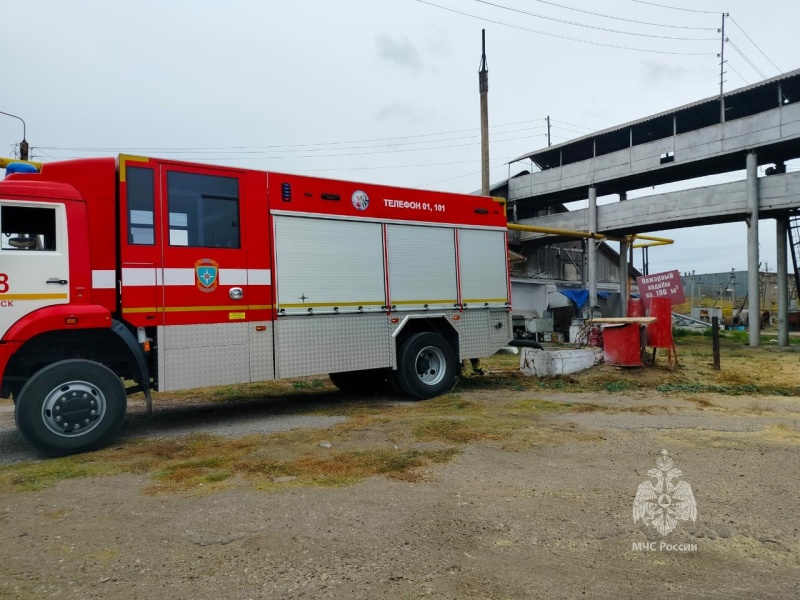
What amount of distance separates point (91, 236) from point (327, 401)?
4448mm

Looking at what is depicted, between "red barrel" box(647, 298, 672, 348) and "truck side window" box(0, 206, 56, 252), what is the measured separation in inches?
429

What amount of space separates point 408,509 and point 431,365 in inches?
204

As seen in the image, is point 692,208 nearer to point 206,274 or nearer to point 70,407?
point 206,274

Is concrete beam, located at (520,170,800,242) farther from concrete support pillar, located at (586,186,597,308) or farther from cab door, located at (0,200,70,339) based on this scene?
cab door, located at (0,200,70,339)

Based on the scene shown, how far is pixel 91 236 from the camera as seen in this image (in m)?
6.09

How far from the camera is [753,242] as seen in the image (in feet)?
62.6

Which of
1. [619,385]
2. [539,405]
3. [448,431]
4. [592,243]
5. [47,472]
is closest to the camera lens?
[47,472]

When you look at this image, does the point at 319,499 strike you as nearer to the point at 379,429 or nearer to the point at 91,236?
the point at 379,429

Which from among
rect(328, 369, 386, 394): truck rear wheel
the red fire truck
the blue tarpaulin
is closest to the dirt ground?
the red fire truck

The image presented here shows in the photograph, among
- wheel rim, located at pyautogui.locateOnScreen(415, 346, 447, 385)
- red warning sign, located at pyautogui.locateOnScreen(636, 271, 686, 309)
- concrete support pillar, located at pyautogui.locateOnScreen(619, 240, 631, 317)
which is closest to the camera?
wheel rim, located at pyautogui.locateOnScreen(415, 346, 447, 385)

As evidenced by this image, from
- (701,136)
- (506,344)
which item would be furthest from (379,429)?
(701,136)

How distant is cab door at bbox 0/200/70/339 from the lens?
558 cm

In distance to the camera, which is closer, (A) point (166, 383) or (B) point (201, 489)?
(B) point (201, 489)

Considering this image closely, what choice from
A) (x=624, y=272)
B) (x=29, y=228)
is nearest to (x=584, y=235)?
(x=624, y=272)
